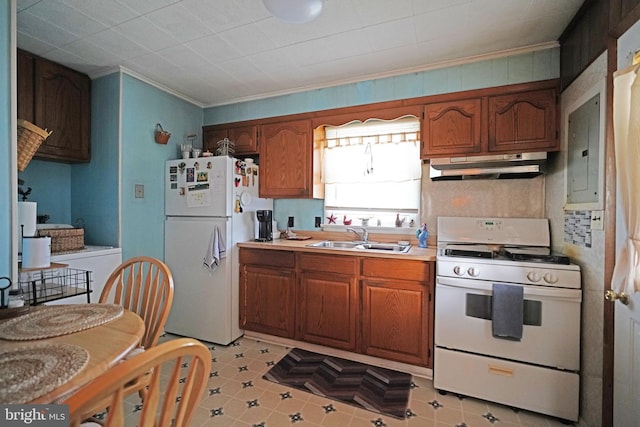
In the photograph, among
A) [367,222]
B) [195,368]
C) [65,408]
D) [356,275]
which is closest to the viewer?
[65,408]

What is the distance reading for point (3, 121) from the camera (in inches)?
58.7

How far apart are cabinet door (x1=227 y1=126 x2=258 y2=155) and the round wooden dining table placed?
215cm

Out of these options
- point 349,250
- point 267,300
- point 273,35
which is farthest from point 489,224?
point 273,35

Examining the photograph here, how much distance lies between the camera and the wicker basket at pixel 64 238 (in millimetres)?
2109

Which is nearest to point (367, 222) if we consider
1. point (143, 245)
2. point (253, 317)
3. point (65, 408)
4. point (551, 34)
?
point (253, 317)

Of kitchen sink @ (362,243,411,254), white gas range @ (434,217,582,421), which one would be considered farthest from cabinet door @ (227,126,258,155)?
white gas range @ (434,217,582,421)

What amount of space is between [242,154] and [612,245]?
2890 mm

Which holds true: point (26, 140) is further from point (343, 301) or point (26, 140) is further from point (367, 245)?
point (367, 245)

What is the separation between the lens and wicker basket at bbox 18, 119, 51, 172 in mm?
1644

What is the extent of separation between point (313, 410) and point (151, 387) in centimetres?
147

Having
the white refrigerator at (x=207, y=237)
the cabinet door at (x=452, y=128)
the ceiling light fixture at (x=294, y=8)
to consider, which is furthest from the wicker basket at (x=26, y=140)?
the cabinet door at (x=452, y=128)

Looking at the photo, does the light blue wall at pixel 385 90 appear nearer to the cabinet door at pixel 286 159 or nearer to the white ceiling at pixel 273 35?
the white ceiling at pixel 273 35

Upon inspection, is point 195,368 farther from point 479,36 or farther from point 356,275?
point 479,36

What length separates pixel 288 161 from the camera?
9.36ft
